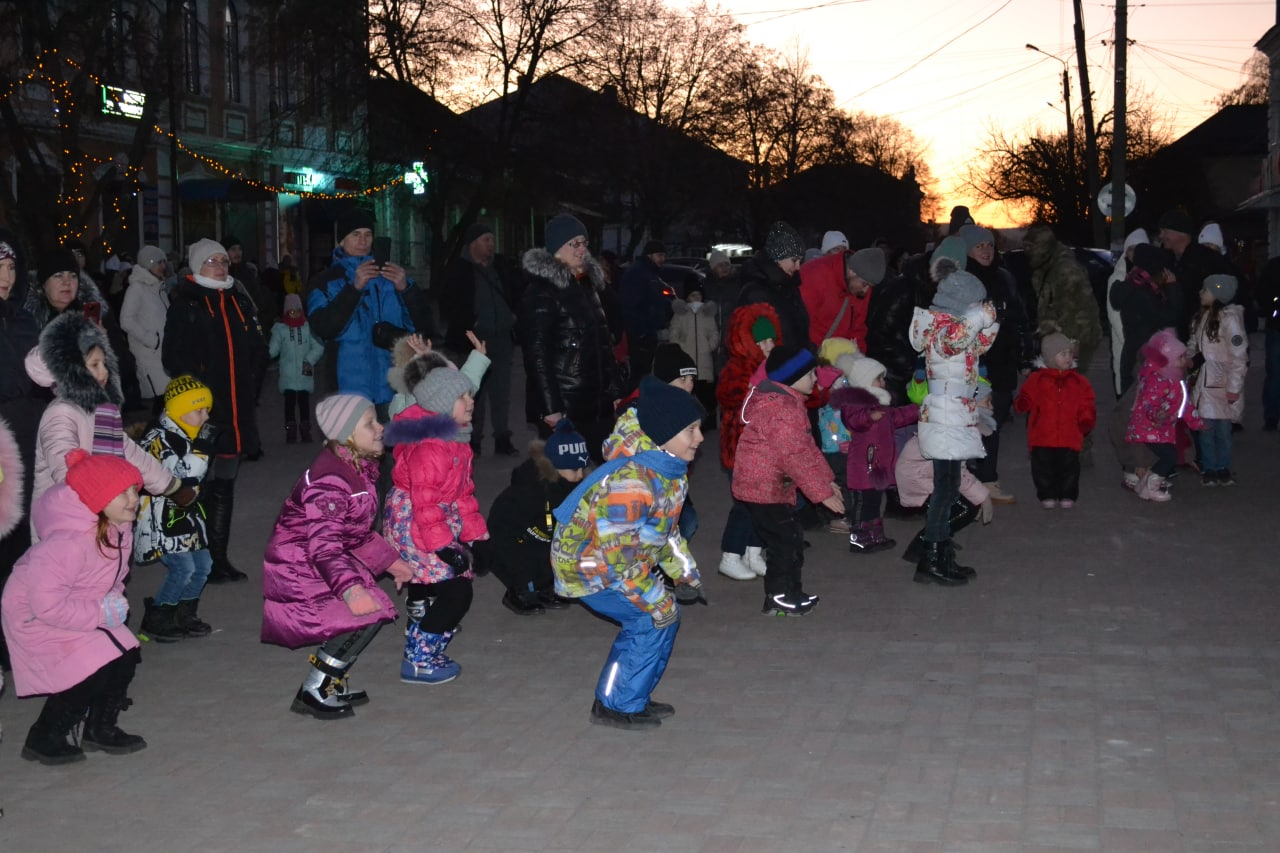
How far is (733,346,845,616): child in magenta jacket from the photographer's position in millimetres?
7868

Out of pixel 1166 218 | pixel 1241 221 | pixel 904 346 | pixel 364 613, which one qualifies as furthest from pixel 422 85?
pixel 1241 221

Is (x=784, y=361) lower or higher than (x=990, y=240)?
lower

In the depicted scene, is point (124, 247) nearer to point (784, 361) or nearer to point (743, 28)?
point (784, 361)

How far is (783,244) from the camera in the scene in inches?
385

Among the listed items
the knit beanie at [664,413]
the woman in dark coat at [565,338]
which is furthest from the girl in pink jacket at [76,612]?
the woman in dark coat at [565,338]

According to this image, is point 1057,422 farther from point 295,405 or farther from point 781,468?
point 295,405

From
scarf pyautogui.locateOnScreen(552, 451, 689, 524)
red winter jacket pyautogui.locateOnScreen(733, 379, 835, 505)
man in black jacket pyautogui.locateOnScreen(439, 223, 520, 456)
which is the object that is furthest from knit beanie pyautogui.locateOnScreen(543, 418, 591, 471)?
man in black jacket pyautogui.locateOnScreen(439, 223, 520, 456)

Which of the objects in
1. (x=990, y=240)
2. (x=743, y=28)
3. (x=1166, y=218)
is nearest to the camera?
(x=990, y=240)

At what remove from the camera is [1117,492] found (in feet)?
39.3

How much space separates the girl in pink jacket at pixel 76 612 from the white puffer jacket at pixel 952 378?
4.38 metres

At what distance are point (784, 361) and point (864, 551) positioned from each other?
2.07m

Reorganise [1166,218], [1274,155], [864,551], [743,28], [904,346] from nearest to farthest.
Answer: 1. [864,551]
2. [904,346]
3. [1166,218]
4. [1274,155]
5. [743,28]

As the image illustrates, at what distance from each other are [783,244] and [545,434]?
1.94m

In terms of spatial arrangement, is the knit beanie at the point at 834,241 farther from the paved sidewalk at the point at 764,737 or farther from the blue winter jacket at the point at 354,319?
the paved sidewalk at the point at 764,737
